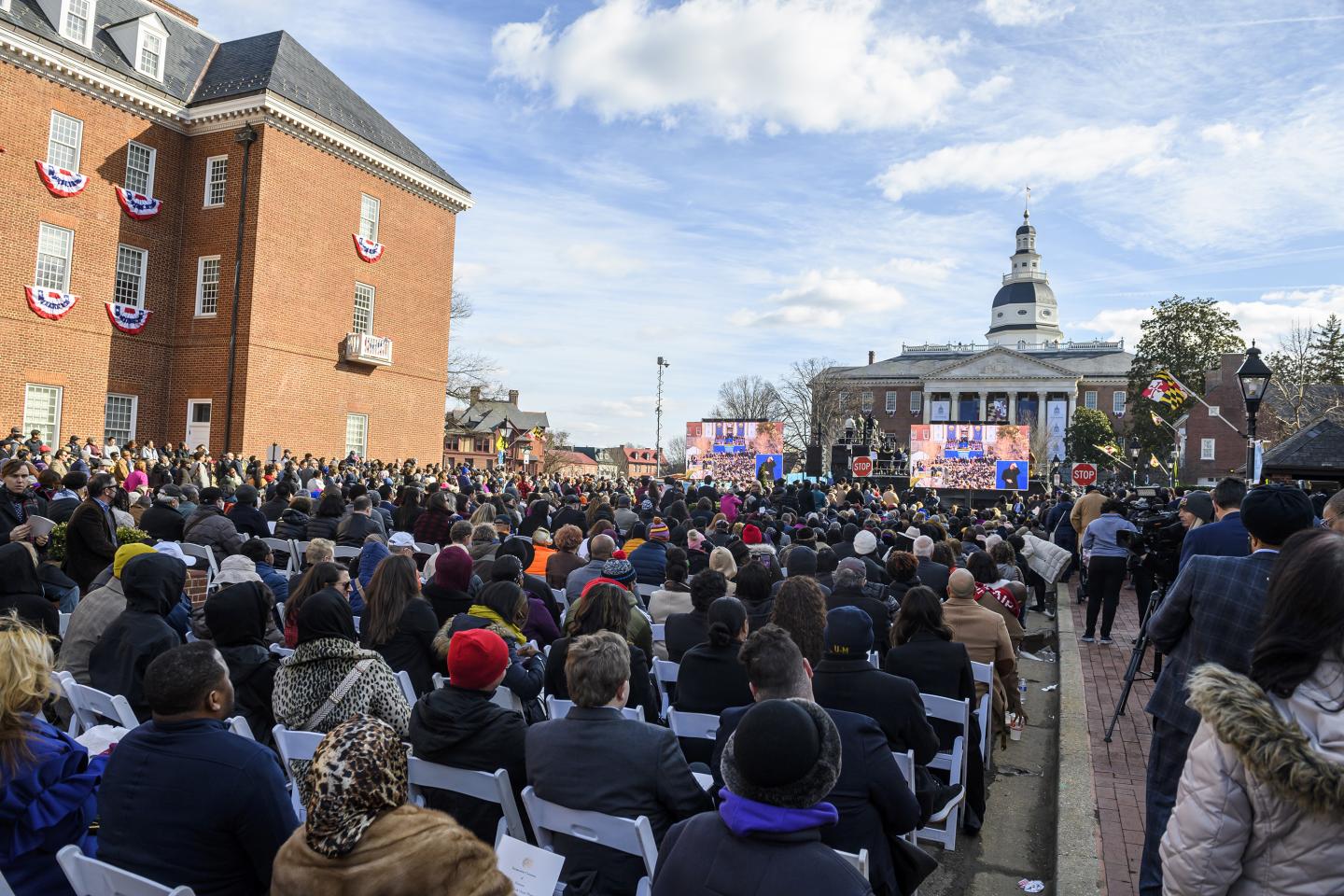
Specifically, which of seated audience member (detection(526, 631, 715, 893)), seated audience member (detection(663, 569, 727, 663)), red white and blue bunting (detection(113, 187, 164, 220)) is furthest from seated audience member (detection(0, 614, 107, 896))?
red white and blue bunting (detection(113, 187, 164, 220))

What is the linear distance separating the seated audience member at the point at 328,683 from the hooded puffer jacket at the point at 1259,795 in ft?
10.6

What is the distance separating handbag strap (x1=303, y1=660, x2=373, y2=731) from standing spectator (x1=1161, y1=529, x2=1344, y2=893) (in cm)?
329

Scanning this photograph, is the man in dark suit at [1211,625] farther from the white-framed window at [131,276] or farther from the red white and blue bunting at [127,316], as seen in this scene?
the white-framed window at [131,276]

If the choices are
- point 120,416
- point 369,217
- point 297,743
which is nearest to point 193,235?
point 369,217

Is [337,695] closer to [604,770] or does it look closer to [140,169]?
[604,770]

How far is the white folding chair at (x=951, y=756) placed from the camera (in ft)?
15.3

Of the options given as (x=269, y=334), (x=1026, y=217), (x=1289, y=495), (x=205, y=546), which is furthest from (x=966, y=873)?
(x=1026, y=217)

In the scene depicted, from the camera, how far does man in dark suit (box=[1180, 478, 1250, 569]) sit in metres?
5.88

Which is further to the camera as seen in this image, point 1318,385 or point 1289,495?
point 1318,385

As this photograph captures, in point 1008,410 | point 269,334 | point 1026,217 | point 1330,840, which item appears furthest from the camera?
point 1026,217

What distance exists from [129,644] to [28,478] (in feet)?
18.4

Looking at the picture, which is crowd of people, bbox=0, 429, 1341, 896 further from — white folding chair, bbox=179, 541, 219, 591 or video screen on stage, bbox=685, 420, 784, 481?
video screen on stage, bbox=685, 420, 784, 481

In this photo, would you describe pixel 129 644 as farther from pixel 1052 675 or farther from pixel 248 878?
pixel 1052 675

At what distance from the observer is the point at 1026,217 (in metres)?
116
